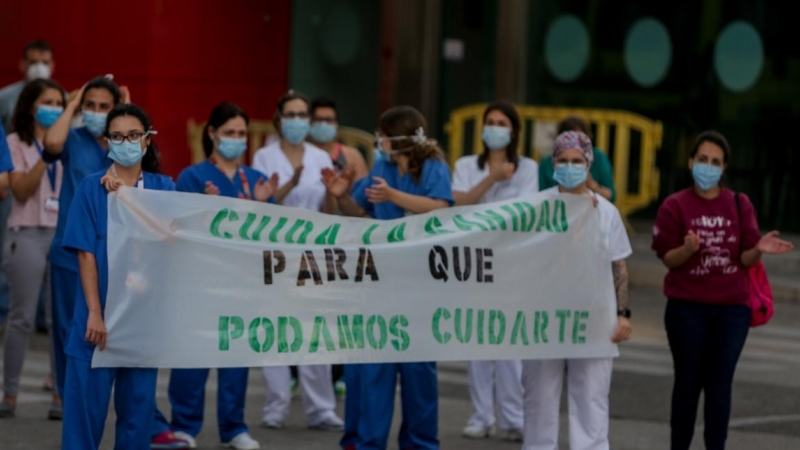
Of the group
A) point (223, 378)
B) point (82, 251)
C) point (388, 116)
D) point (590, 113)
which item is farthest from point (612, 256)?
point (590, 113)

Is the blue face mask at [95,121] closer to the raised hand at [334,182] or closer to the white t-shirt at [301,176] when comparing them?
the raised hand at [334,182]

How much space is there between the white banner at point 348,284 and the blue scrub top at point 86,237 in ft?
0.14

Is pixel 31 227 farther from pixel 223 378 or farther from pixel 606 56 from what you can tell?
pixel 606 56

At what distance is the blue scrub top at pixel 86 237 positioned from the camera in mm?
7816

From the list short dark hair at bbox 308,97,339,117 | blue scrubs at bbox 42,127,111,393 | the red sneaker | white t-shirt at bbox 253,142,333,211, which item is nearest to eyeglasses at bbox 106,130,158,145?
blue scrubs at bbox 42,127,111,393

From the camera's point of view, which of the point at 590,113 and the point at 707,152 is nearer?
the point at 707,152

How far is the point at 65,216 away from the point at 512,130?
280 centimetres

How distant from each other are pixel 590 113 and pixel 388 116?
1060cm

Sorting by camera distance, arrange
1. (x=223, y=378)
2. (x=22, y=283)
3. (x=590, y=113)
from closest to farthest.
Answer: (x=223, y=378), (x=22, y=283), (x=590, y=113)

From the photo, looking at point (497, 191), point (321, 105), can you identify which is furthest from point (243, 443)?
point (321, 105)

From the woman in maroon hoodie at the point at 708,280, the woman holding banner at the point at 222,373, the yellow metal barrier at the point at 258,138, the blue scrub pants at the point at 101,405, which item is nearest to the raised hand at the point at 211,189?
the woman holding banner at the point at 222,373

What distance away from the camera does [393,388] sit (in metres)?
9.34

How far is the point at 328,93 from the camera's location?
23.8 meters

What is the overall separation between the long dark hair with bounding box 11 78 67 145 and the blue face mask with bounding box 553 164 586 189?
3.40 metres
